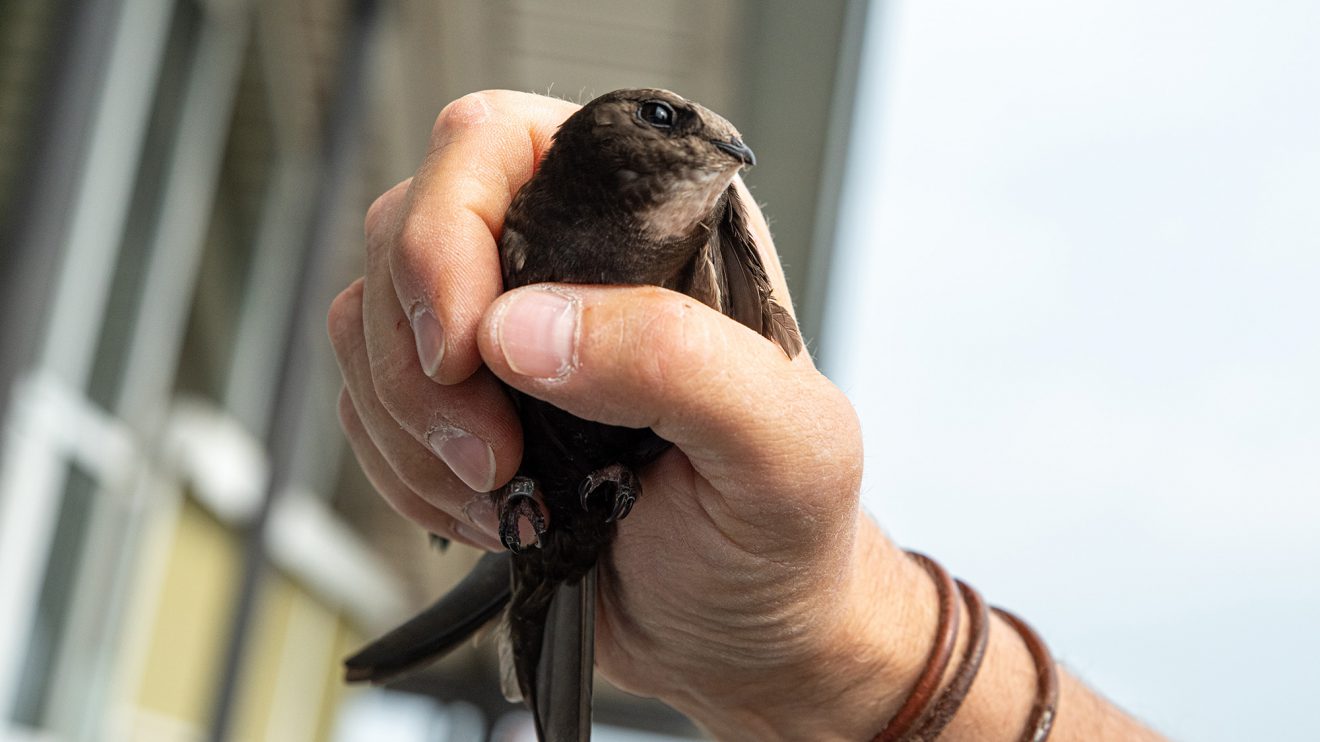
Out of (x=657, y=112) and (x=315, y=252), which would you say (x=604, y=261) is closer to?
(x=657, y=112)

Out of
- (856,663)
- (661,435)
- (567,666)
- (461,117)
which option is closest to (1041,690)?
(856,663)

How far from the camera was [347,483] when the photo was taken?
33.9 ft

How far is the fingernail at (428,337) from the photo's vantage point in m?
1.20

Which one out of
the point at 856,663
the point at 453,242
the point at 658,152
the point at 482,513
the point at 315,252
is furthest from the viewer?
the point at 315,252

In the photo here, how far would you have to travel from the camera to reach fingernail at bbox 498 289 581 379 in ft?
3.64

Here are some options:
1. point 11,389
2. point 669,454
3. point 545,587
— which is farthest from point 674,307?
point 11,389

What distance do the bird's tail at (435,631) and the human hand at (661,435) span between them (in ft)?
0.21

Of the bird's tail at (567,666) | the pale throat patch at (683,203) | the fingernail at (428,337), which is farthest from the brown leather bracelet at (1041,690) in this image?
the fingernail at (428,337)

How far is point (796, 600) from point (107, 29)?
6.91ft

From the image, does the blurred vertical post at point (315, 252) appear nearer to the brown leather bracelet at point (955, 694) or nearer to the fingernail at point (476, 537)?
the fingernail at point (476, 537)

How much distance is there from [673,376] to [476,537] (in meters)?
0.63

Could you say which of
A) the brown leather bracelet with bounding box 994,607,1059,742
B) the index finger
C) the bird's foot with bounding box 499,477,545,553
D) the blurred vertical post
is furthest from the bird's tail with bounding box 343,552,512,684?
the blurred vertical post

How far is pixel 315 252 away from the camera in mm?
4637

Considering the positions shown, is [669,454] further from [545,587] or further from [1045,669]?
[1045,669]
